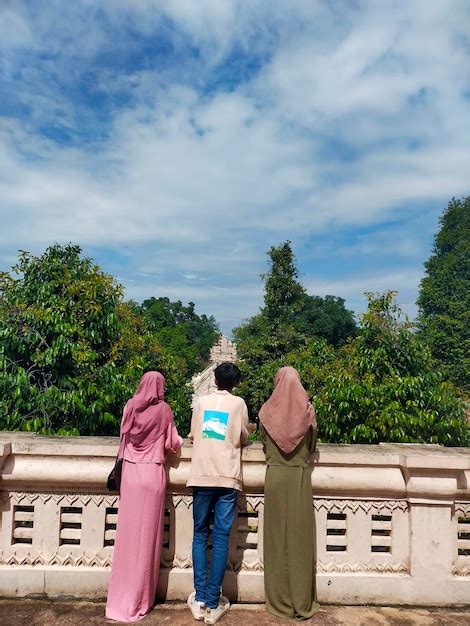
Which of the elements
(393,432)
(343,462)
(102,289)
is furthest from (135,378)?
(343,462)

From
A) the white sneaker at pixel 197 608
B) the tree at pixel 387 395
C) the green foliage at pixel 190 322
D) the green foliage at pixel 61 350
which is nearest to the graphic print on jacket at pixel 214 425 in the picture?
the white sneaker at pixel 197 608

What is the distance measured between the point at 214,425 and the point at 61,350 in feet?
12.8

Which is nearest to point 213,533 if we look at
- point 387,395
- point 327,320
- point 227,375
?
point 227,375

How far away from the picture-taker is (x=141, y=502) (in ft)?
8.66

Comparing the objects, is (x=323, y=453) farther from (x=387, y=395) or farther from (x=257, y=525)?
(x=387, y=395)

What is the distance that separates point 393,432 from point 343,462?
3.59 metres

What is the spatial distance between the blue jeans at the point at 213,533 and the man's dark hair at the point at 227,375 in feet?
1.97

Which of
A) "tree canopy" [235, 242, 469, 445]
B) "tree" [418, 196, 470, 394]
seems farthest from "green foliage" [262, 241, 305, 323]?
"tree canopy" [235, 242, 469, 445]

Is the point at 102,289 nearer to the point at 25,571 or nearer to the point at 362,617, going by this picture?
the point at 25,571

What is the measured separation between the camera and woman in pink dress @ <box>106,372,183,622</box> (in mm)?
2566

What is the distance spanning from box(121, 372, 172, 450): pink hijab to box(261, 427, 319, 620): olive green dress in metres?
0.70

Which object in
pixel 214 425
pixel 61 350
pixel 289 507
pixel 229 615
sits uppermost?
pixel 61 350

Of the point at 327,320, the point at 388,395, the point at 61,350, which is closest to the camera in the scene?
the point at 61,350

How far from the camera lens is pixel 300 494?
2.66m
